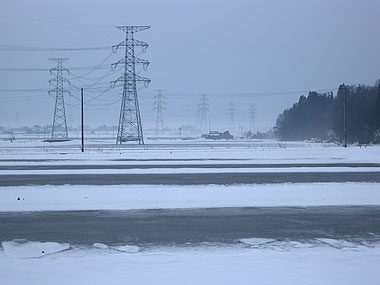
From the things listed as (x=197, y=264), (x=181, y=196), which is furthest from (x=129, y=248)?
(x=181, y=196)

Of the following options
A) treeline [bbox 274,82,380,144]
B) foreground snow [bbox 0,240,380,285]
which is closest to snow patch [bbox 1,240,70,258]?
foreground snow [bbox 0,240,380,285]

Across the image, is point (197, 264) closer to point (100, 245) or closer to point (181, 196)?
point (100, 245)

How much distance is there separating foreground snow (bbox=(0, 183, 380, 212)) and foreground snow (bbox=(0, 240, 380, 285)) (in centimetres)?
470

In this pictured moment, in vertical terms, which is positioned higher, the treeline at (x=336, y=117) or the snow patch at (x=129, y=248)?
the treeline at (x=336, y=117)

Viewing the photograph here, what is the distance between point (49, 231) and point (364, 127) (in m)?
70.2

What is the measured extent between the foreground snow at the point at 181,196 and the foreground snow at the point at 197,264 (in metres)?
4.70

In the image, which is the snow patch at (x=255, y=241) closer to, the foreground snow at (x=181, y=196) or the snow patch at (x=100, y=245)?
the snow patch at (x=100, y=245)

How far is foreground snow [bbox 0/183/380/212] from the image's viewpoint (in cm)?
1304

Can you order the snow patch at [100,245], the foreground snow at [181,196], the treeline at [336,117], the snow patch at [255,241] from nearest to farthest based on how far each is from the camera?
the snow patch at [100,245] < the snow patch at [255,241] < the foreground snow at [181,196] < the treeline at [336,117]

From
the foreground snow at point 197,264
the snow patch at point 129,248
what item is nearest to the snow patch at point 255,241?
the foreground snow at point 197,264

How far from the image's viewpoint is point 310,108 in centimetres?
10812

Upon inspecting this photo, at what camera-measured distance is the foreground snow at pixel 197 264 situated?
20.9ft

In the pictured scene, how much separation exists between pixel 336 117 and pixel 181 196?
68271 mm

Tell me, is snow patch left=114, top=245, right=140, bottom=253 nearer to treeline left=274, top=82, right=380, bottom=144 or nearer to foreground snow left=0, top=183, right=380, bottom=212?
foreground snow left=0, top=183, right=380, bottom=212
